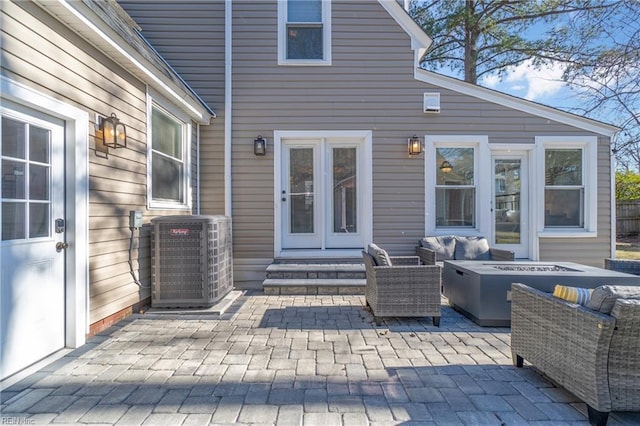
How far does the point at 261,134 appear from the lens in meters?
5.61

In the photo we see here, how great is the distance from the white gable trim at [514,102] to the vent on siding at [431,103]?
21 centimetres

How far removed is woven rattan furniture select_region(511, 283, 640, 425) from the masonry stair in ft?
9.55

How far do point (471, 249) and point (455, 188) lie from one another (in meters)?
1.10

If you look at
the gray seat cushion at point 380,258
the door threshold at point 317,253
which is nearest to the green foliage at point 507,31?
the door threshold at point 317,253

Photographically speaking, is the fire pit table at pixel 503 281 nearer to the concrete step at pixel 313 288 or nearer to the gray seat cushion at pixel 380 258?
the gray seat cushion at pixel 380 258

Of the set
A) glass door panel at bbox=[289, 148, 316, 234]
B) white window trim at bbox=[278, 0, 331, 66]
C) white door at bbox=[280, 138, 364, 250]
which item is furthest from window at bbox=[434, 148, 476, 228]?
white window trim at bbox=[278, 0, 331, 66]

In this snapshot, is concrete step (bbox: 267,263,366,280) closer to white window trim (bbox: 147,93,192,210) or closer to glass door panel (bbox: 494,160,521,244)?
white window trim (bbox: 147,93,192,210)

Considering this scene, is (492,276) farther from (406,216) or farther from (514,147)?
(514,147)

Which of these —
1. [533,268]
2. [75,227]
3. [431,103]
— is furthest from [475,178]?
[75,227]

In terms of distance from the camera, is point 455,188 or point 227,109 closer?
point 227,109

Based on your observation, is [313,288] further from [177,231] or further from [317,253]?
[177,231]

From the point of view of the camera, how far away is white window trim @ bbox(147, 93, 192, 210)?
4172 mm

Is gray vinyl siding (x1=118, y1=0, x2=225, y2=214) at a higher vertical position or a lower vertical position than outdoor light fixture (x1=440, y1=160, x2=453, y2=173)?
higher

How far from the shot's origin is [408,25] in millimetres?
5609
